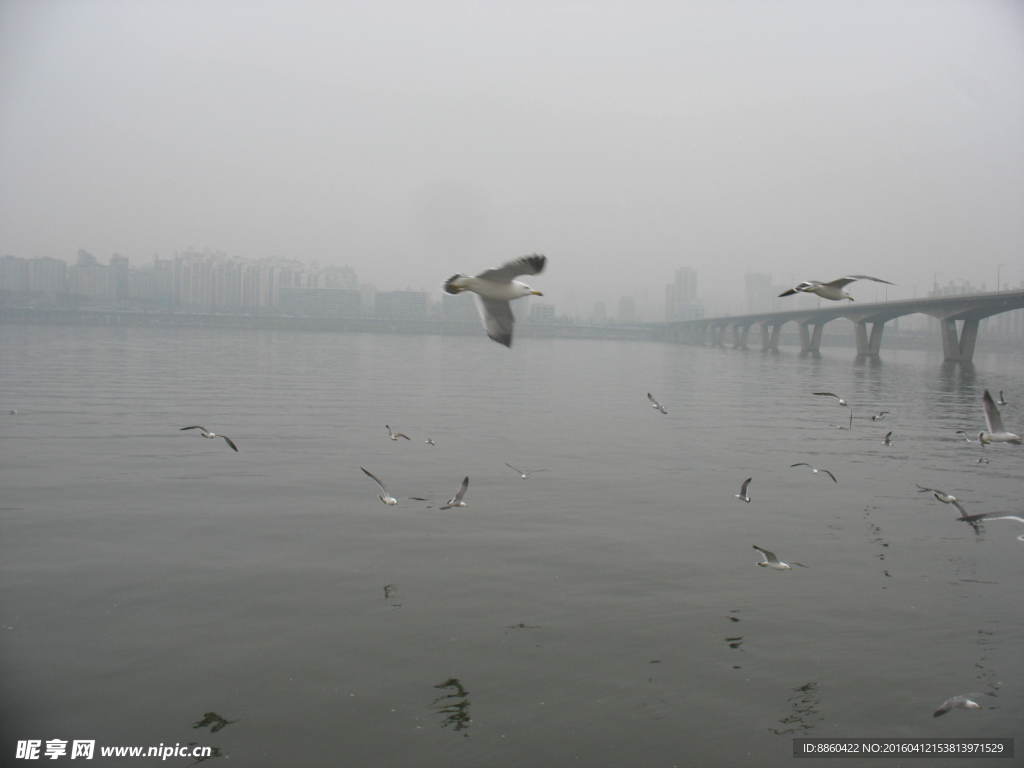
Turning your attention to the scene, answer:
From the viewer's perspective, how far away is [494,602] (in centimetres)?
931

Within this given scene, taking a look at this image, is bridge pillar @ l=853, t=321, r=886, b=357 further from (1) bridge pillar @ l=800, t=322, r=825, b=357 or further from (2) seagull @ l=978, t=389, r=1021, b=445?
(2) seagull @ l=978, t=389, r=1021, b=445

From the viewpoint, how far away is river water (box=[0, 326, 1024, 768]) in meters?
6.87

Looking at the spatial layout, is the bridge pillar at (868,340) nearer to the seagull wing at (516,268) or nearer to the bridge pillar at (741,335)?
the bridge pillar at (741,335)

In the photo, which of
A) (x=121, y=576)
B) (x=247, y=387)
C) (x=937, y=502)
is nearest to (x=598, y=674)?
(x=121, y=576)

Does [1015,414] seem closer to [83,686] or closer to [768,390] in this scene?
[768,390]

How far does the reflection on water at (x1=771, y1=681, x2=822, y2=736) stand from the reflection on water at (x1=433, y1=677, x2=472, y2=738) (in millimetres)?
2699

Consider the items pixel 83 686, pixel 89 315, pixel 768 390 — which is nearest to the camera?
pixel 83 686

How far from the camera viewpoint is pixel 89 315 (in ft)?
539

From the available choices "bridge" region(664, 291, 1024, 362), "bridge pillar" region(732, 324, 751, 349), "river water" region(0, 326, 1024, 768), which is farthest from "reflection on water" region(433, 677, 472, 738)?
"bridge pillar" region(732, 324, 751, 349)

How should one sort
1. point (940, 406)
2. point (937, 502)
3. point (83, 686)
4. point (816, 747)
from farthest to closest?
point (940, 406) < point (937, 502) < point (83, 686) < point (816, 747)

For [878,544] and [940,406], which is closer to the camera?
[878,544]

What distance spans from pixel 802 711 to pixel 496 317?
19.2ft

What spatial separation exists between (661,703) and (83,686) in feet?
17.5

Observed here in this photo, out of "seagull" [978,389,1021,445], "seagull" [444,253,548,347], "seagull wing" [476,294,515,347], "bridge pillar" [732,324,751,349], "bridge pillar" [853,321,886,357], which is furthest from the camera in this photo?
"bridge pillar" [732,324,751,349]
